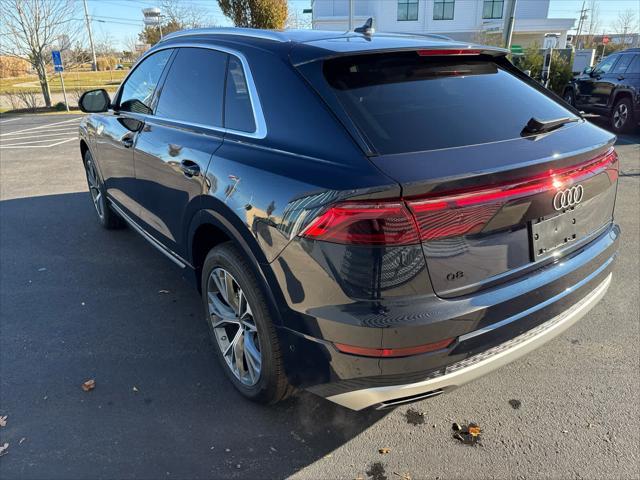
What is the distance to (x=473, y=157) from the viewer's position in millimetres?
1883

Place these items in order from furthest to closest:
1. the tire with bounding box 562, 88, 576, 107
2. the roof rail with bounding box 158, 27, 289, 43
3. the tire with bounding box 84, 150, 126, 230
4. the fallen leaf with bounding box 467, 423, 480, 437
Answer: the tire with bounding box 562, 88, 576, 107, the tire with bounding box 84, 150, 126, 230, the roof rail with bounding box 158, 27, 289, 43, the fallen leaf with bounding box 467, 423, 480, 437

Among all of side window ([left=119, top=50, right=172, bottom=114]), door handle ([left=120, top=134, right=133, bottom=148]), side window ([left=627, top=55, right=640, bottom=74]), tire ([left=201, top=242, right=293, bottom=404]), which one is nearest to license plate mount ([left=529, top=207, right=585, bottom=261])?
tire ([left=201, top=242, right=293, bottom=404])

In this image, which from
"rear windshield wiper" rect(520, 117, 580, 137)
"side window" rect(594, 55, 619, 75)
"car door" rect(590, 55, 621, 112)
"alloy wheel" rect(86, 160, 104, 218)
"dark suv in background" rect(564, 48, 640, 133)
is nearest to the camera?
"rear windshield wiper" rect(520, 117, 580, 137)

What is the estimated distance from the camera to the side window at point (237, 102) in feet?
8.04

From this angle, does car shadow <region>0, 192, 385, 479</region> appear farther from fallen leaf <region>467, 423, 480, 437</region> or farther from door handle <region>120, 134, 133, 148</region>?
door handle <region>120, 134, 133, 148</region>

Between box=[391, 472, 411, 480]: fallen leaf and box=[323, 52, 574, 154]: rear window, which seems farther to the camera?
box=[391, 472, 411, 480]: fallen leaf

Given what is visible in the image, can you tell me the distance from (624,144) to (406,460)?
9.95m

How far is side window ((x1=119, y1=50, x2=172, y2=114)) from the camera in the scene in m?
3.54

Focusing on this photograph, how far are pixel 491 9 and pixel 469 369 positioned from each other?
151 ft

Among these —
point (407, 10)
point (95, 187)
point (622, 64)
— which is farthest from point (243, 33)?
point (407, 10)

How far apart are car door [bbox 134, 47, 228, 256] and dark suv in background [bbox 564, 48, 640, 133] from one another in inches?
422

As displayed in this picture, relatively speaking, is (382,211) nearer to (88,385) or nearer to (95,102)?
(88,385)

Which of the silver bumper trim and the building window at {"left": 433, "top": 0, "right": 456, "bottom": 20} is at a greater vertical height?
the building window at {"left": 433, "top": 0, "right": 456, "bottom": 20}

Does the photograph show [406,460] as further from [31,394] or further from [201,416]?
[31,394]
